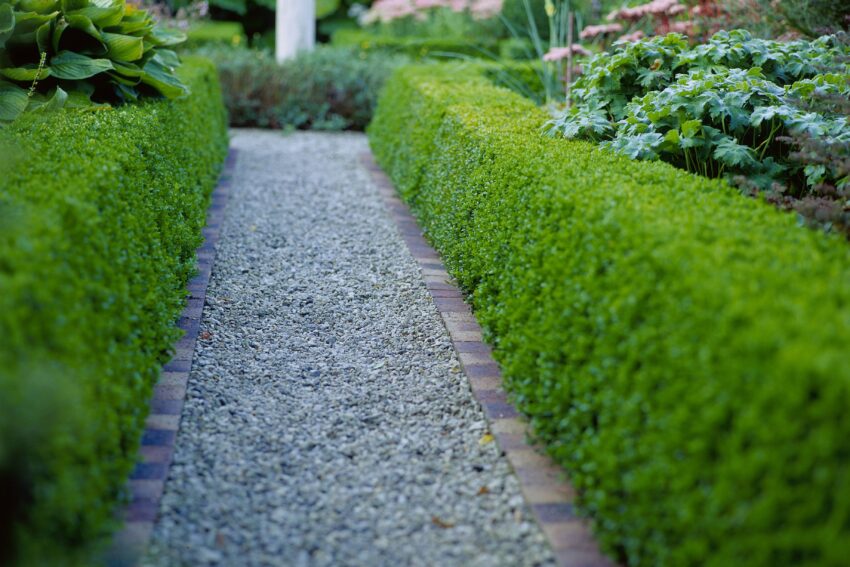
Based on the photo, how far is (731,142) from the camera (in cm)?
323

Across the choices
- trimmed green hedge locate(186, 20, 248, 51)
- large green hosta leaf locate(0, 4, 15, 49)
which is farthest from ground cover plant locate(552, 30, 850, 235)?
trimmed green hedge locate(186, 20, 248, 51)

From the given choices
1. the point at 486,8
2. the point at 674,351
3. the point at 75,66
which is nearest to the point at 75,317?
the point at 674,351

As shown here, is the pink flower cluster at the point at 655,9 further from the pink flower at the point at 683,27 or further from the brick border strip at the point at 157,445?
the brick border strip at the point at 157,445

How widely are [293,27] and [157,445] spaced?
8.43 meters

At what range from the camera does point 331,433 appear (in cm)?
278

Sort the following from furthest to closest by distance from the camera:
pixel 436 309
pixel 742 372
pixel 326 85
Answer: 1. pixel 326 85
2. pixel 436 309
3. pixel 742 372

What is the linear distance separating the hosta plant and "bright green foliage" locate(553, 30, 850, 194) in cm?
230

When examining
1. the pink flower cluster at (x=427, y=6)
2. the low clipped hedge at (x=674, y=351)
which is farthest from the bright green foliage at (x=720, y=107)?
the pink flower cluster at (x=427, y=6)

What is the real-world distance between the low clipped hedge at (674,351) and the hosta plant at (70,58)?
2154 millimetres

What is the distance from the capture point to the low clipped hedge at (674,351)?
150cm

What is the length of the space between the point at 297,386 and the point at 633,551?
158 centimetres

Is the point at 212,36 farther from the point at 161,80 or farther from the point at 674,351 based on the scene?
the point at 674,351

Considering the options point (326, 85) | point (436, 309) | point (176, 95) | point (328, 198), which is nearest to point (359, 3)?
point (326, 85)

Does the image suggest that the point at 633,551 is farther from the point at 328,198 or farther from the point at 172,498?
the point at 328,198
